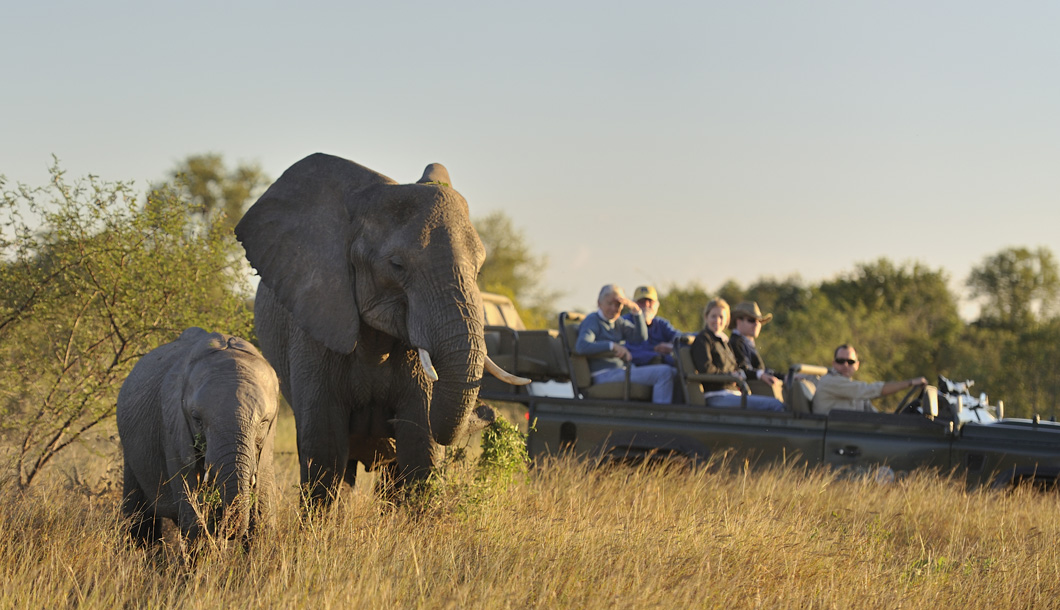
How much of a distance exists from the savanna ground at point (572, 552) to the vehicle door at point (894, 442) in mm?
705

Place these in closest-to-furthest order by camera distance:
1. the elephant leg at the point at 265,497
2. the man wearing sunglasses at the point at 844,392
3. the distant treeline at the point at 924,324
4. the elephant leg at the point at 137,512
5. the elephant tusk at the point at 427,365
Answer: the elephant leg at the point at 265,497, the elephant tusk at the point at 427,365, the elephant leg at the point at 137,512, the man wearing sunglasses at the point at 844,392, the distant treeline at the point at 924,324

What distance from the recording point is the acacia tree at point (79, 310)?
830cm

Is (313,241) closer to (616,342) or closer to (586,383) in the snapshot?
(586,383)

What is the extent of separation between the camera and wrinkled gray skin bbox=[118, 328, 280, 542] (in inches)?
202

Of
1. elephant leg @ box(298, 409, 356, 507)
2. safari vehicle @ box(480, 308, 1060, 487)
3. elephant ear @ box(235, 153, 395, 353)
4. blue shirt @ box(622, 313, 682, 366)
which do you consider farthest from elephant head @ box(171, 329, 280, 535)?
blue shirt @ box(622, 313, 682, 366)

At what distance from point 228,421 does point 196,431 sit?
0.33 meters

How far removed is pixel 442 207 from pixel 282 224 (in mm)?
1181

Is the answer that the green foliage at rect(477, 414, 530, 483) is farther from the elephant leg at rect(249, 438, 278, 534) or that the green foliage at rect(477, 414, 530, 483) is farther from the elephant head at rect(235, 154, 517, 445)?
the elephant leg at rect(249, 438, 278, 534)

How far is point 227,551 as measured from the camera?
5.24 meters

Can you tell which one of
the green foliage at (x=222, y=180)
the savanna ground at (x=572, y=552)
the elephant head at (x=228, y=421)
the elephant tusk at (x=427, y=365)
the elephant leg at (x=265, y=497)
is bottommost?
the savanna ground at (x=572, y=552)

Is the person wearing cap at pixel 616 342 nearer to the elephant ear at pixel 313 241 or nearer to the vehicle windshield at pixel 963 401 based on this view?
the vehicle windshield at pixel 963 401

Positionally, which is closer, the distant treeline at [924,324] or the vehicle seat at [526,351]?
the vehicle seat at [526,351]

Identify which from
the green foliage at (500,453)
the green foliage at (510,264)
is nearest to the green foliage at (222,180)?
the green foliage at (510,264)

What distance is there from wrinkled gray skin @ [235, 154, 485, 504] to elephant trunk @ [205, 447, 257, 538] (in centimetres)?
137
